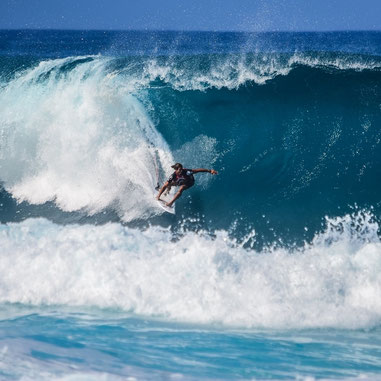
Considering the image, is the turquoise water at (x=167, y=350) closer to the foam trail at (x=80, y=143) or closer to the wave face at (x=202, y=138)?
the wave face at (x=202, y=138)

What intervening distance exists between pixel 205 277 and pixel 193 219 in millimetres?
1924

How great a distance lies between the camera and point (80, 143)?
10359 millimetres

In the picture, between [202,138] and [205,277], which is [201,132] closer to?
[202,138]

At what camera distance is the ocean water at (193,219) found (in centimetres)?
588

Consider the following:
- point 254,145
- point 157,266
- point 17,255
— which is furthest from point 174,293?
point 254,145

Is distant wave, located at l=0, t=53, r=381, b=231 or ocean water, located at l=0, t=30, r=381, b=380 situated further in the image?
distant wave, located at l=0, t=53, r=381, b=231

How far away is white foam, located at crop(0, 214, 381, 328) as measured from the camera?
269 inches

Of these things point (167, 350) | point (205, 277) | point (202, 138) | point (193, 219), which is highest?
point (202, 138)

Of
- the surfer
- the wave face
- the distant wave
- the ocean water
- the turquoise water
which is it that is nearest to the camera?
the turquoise water

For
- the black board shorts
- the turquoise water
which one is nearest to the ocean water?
the turquoise water

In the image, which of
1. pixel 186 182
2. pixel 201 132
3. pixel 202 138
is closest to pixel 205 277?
pixel 186 182

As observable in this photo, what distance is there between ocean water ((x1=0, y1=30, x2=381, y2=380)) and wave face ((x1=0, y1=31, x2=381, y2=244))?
32 millimetres

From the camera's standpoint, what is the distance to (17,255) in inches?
316

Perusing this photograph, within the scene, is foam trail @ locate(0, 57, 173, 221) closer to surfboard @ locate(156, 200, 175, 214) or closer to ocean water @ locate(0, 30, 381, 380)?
ocean water @ locate(0, 30, 381, 380)
